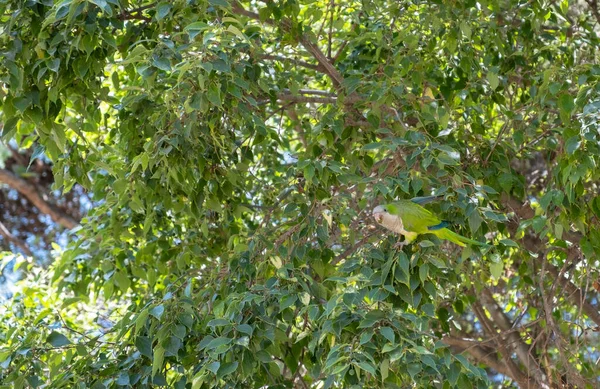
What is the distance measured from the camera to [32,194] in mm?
6004

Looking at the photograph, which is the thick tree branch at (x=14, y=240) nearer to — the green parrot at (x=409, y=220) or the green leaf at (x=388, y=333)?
the green parrot at (x=409, y=220)

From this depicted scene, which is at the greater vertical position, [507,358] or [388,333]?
[507,358]

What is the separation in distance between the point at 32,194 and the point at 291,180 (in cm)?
370

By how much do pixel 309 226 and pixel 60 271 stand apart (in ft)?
4.00

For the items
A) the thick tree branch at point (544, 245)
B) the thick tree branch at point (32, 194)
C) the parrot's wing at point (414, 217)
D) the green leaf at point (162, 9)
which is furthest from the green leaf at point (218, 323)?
the thick tree branch at point (32, 194)

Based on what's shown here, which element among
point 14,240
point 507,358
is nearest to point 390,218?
point 507,358

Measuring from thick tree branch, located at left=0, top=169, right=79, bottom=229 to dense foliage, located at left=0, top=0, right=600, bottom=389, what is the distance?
243 cm

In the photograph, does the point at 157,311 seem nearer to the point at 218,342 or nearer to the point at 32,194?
the point at 218,342

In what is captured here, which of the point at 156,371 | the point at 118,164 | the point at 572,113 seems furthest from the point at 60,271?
the point at 572,113

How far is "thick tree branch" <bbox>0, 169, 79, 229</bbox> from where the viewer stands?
5.94 m

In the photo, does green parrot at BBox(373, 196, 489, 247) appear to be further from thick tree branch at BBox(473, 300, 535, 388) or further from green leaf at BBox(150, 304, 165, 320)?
thick tree branch at BBox(473, 300, 535, 388)

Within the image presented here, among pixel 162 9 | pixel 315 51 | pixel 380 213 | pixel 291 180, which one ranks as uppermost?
pixel 315 51

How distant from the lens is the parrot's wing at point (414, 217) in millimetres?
2129

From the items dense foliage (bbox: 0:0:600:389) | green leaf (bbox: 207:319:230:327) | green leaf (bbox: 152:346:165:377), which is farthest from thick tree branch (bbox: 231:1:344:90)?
green leaf (bbox: 152:346:165:377)
